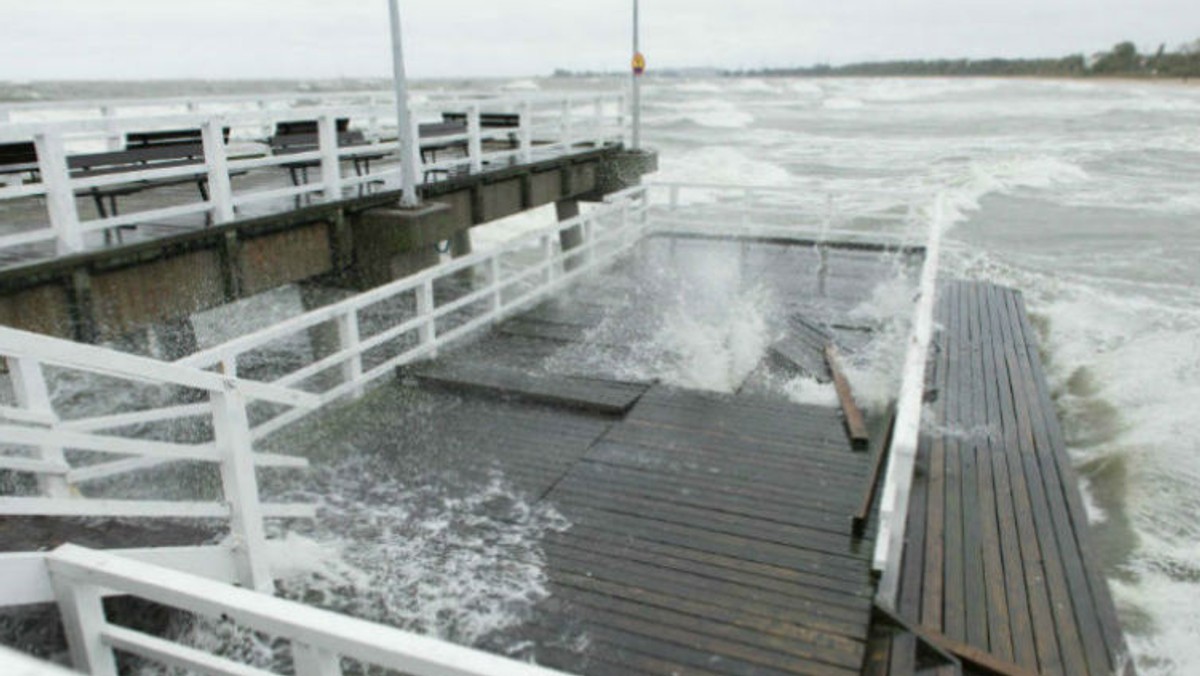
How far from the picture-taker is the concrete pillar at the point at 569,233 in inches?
652

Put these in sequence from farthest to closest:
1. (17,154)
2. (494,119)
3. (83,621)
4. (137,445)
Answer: (494,119) → (17,154) → (137,445) → (83,621)

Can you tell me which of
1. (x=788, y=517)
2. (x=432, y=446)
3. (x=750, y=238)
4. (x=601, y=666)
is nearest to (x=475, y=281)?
(x=750, y=238)

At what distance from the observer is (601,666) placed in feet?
13.5

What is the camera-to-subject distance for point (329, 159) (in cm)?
884

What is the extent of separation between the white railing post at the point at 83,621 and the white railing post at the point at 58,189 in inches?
180

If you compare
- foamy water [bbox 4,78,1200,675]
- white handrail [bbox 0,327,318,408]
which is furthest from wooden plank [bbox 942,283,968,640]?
white handrail [bbox 0,327,318,408]

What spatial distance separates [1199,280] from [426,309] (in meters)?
18.1

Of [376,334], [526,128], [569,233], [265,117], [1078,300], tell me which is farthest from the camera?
[569,233]

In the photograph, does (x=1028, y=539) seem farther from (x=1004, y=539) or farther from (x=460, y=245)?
(x=460, y=245)

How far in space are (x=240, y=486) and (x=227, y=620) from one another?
1717 mm

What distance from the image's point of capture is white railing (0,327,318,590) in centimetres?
289

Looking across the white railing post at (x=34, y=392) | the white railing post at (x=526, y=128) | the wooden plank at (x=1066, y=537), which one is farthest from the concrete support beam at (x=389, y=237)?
the wooden plank at (x=1066, y=537)

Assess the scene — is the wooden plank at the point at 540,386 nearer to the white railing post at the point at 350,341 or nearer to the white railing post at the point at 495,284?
the white railing post at the point at 350,341

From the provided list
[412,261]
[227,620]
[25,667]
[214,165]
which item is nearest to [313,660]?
[227,620]
